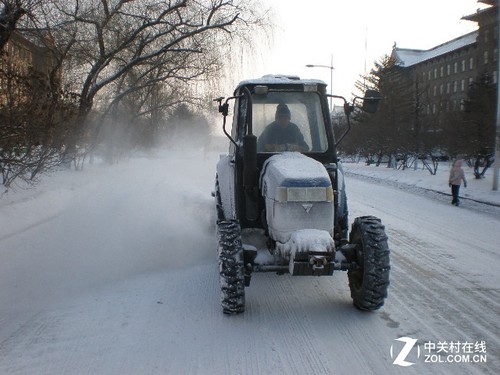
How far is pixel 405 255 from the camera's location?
816 cm

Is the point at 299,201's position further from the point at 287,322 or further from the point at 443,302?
the point at 443,302

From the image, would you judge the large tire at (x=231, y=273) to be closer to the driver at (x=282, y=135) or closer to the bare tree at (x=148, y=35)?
the driver at (x=282, y=135)

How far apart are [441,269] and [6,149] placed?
7.09 meters

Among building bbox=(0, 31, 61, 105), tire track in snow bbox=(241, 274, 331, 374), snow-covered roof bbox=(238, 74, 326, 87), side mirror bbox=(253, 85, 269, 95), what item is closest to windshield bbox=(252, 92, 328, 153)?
snow-covered roof bbox=(238, 74, 326, 87)

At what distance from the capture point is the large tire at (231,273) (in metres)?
4.96

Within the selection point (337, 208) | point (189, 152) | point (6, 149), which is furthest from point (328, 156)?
point (189, 152)

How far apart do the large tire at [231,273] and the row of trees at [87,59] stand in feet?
14.9

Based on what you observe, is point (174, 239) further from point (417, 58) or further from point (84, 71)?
point (417, 58)

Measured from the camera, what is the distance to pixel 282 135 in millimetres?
6152

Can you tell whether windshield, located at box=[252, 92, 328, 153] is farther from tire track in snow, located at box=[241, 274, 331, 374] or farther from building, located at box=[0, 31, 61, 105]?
building, located at box=[0, 31, 61, 105]

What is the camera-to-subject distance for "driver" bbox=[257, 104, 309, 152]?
609 centimetres

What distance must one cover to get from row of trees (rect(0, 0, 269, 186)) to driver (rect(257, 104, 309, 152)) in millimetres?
4173

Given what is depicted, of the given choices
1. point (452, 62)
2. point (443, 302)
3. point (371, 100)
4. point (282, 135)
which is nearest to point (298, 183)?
point (282, 135)

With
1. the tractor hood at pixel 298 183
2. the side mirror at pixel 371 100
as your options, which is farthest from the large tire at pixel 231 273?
the side mirror at pixel 371 100
